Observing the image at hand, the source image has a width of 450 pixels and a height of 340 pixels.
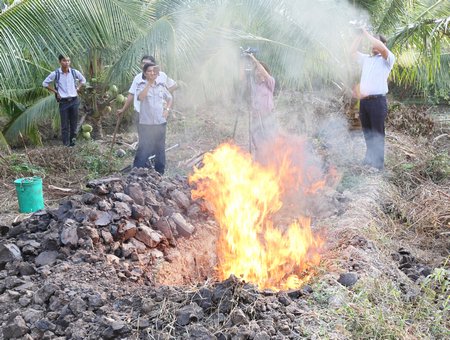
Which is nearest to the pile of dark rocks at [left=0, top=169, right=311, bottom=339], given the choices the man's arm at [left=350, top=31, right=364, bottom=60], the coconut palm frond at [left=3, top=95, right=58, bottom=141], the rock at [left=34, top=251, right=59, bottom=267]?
the rock at [left=34, top=251, right=59, bottom=267]

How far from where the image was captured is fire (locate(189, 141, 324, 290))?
178 inches

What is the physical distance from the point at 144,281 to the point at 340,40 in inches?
238

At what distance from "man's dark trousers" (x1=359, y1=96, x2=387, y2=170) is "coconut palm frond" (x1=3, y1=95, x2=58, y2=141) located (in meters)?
6.31

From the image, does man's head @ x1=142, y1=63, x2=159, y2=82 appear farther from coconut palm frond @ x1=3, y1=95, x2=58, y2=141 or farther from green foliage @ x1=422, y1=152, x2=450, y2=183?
green foliage @ x1=422, y1=152, x2=450, y2=183

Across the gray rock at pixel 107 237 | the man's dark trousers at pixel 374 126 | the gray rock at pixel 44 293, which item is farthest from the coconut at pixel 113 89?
the gray rock at pixel 44 293

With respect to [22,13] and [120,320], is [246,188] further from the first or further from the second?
[22,13]

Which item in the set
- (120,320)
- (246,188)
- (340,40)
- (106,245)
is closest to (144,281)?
(106,245)

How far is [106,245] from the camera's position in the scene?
4750mm

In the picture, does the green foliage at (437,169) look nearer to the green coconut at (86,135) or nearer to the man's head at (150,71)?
the man's head at (150,71)

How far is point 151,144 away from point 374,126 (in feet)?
11.4

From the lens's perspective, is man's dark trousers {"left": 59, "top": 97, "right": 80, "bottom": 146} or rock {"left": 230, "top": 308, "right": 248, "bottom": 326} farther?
man's dark trousers {"left": 59, "top": 97, "right": 80, "bottom": 146}

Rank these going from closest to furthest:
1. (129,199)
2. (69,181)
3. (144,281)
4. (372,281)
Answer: (372,281), (144,281), (129,199), (69,181)

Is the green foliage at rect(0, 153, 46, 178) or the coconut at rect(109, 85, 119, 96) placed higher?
the coconut at rect(109, 85, 119, 96)

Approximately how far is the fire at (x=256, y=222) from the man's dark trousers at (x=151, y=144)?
103 cm
